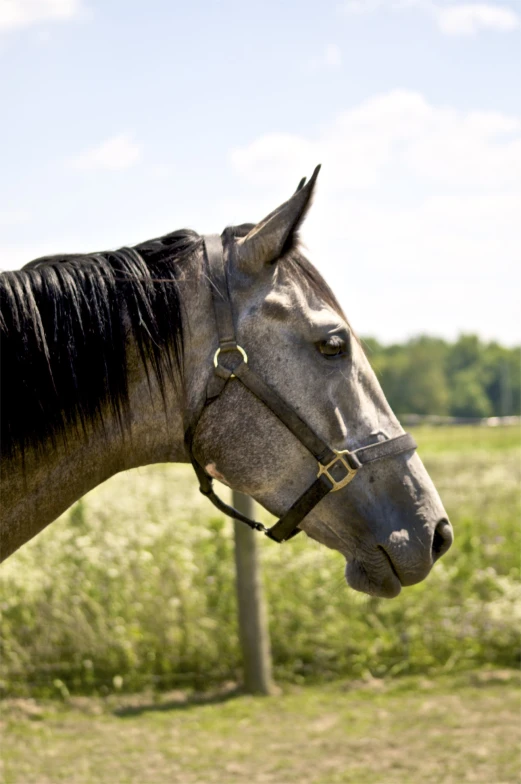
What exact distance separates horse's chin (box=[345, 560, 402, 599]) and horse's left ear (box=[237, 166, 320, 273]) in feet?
2.88

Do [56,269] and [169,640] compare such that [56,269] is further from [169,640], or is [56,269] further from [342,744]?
A: [169,640]

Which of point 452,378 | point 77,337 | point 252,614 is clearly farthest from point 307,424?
point 452,378

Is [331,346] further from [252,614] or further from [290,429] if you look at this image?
[252,614]

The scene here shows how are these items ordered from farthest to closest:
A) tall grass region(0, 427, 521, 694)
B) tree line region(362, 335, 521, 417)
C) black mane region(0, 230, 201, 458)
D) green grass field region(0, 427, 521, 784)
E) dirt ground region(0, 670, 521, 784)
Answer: tree line region(362, 335, 521, 417)
tall grass region(0, 427, 521, 694)
green grass field region(0, 427, 521, 784)
dirt ground region(0, 670, 521, 784)
black mane region(0, 230, 201, 458)

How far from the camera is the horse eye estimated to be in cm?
213

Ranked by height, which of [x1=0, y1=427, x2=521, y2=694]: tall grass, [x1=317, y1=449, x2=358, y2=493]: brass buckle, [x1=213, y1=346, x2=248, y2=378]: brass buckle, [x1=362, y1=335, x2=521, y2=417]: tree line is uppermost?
[x1=362, y1=335, x2=521, y2=417]: tree line

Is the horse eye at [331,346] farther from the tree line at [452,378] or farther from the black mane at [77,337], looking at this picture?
the tree line at [452,378]

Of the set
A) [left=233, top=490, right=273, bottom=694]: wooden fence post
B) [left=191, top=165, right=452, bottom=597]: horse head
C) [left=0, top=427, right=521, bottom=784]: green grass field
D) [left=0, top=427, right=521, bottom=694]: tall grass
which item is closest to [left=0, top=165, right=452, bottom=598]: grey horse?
[left=191, top=165, right=452, bottom=597]: horse head

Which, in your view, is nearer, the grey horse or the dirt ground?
the grey horse

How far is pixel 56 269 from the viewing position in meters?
2.11

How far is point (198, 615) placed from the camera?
6180 mm

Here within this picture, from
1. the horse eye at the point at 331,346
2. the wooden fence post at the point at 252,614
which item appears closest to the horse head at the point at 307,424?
the horse eye at the point at 331,346

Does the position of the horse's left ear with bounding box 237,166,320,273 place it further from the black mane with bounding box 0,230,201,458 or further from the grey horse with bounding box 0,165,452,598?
the black mane with bounding box 0,230,201,458

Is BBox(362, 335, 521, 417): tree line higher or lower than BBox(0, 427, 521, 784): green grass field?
higher
